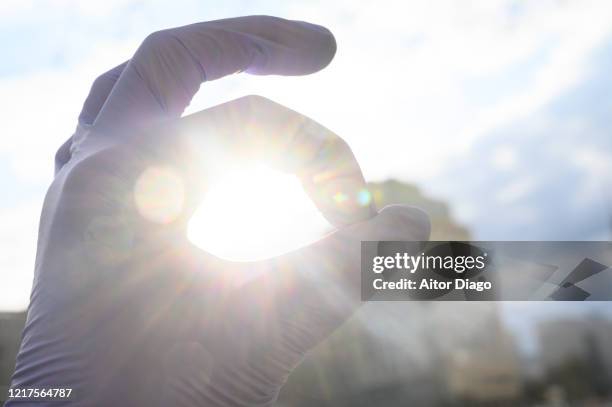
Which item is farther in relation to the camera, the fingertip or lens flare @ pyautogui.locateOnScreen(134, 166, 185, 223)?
the fingertip

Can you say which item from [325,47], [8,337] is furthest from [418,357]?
[325,47]

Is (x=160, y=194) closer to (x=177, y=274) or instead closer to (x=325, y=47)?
Answer: (x=177, y=274)

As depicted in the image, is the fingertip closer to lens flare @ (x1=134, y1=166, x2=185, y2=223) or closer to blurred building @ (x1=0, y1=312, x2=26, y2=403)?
lens flare @ (x1=134, y1=166, x2=185, y2=223)

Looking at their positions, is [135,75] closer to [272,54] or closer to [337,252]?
[272,54]

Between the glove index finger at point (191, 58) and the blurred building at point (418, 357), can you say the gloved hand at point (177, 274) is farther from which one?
the blurred building at point (418, 357)

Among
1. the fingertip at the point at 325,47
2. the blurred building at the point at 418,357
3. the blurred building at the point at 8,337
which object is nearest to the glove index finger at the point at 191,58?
the fingertip at the point at 325,47

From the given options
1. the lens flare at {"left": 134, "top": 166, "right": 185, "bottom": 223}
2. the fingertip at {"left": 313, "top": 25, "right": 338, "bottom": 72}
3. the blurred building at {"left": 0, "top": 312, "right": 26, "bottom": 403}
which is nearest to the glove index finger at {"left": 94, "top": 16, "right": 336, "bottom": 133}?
the fingertip at {"left": 313, "top": 25, "right": 338, "bottom": 72}
